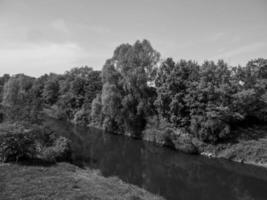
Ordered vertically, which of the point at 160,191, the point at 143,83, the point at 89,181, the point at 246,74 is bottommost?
the point at 160,191

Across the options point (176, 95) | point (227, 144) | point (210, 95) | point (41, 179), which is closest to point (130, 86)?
point (176, 95)

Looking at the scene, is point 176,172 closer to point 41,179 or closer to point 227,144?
point 227,144

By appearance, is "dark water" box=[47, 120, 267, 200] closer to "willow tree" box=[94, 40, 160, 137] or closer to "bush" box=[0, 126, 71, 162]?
"bush" box=[0, 126, 71, 162]

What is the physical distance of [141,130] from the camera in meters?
30.9

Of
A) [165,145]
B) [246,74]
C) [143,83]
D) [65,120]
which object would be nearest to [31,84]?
[65,120]

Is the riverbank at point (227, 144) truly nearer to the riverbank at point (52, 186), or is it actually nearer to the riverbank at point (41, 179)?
the riverbank at point (41, 179)

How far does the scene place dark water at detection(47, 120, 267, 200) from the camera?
13367 millimetres

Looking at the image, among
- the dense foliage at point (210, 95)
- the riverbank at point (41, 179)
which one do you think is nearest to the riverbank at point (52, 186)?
the riverbank at point (41, 179)

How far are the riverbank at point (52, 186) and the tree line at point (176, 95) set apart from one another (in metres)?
8.87

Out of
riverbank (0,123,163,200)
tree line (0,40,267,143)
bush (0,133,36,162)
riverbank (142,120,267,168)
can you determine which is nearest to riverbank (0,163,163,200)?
riverbank (0,123,163,200)

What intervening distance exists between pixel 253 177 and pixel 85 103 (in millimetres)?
32009

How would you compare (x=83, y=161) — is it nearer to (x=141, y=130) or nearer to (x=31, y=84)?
(x=141, y=130)

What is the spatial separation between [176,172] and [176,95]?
11.3m

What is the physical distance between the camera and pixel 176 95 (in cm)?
2630
